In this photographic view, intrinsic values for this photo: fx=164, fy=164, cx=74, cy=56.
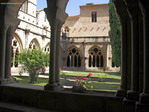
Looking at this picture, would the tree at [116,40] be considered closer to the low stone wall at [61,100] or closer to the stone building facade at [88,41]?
the stone building facade at [88,41]

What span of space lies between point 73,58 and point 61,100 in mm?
22469

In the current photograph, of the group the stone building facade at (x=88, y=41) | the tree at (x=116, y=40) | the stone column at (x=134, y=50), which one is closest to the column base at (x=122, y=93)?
the stone column at (x=134, y=50)

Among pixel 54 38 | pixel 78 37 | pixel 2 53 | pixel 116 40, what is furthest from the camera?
pixel 78 37

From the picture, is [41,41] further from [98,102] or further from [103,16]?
[98,102]

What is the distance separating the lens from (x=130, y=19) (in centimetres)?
328

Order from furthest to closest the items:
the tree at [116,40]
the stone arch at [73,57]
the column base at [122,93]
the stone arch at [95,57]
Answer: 1. the stone arch at [73,57]
2. the stone arch at [95,57]
3. the tree at [116,40]
4. the column base at [122,93]

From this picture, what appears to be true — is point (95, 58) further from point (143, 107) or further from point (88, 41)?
point (143, 107)

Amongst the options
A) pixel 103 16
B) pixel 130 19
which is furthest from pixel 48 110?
pixel 103 16

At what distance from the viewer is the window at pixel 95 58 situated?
24870 mm

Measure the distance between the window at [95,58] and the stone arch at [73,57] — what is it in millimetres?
1915

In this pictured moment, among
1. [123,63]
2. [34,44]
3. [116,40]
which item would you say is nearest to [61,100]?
[123,63]

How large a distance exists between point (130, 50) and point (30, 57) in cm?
759

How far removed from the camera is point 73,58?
26.2m

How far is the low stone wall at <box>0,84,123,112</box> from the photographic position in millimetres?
3299
